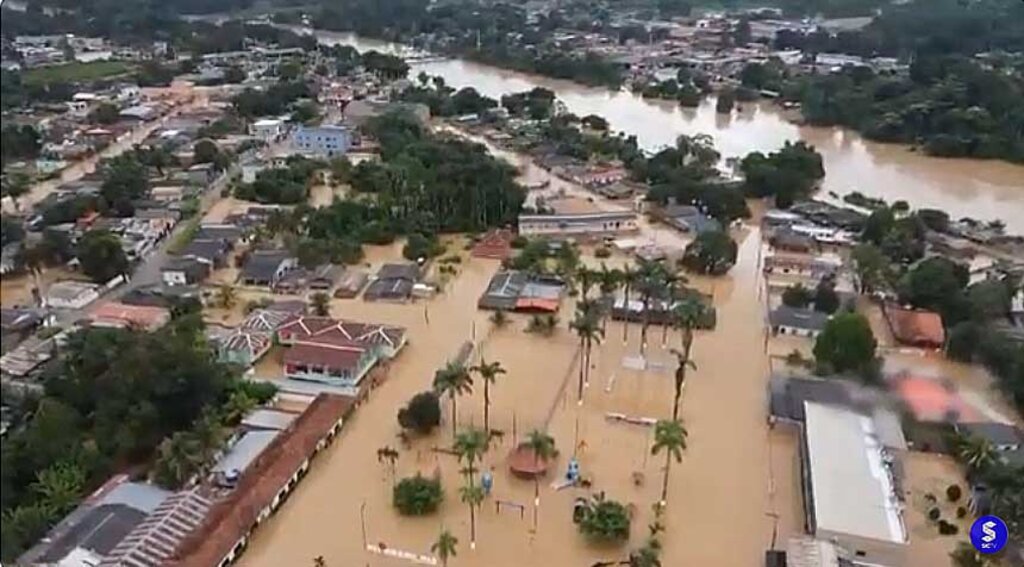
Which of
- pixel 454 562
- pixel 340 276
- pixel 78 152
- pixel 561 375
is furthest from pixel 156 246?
pixel 454 562

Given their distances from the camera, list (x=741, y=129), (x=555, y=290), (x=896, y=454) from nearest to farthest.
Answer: (x=896, y=454) → (x=555, y=290) → (x=741, y=129)

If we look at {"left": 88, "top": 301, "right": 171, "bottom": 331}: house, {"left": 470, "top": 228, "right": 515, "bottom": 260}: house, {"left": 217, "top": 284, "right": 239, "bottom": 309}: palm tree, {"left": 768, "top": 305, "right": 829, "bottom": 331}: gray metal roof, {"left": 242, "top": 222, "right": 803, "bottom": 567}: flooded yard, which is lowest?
{"left": 242, "top": 222, "right": 803, "bottom": 567}: flooded yard

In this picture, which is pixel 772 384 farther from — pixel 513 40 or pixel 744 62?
pixel 513 40

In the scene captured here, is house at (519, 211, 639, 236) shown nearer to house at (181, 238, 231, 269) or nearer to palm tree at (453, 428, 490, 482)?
house at (181, 238, 231, 269)

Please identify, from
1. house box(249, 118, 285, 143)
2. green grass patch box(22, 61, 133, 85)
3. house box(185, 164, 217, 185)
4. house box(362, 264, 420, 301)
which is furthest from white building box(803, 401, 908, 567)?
green grass patch box(22, 61, 133, 85)

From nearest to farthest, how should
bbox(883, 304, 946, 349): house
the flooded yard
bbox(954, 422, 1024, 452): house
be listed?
the flooded yard < bbox(954, 422, 1024, 452): house < bbox(883, 304, 946, 349): house

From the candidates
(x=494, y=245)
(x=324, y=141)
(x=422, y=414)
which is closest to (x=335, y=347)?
(x=422, y=414)

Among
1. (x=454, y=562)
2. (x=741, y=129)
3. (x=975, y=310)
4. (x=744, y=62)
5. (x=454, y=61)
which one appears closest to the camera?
(x=454, y=562)
